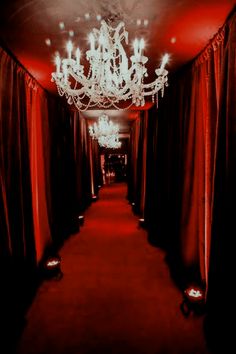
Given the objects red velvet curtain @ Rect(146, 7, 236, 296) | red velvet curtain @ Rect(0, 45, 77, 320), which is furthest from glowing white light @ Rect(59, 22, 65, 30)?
red velvet curtain @ Rect(146, 7, 236, 296)

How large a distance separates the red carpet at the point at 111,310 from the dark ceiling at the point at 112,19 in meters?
2.65

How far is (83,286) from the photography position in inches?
114

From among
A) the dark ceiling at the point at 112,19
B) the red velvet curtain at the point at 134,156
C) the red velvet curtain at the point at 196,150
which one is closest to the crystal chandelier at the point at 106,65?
the dark ceiling at the point at 112,19

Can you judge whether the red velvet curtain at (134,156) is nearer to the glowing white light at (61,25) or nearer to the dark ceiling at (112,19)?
the dark ceiling at (112,19)

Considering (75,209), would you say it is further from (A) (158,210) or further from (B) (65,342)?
(B) (65,342)

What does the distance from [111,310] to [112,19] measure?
8.79 ft

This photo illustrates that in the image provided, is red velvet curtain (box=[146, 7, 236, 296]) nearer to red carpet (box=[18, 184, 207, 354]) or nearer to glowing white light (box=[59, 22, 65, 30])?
red carpet (box=[18, 184, 207, 354])

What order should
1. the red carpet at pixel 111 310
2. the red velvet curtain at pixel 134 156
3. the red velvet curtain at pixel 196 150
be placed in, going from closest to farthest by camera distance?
the red velvet curtain at pixel 196 150 → the red carpet at pixel 111 310 → the red velvet curtain at pixel 134 156

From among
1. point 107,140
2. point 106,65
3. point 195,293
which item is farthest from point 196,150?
point 107,140

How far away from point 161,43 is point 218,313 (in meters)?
2.47

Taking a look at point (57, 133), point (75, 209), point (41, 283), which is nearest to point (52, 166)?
point (57, 133)

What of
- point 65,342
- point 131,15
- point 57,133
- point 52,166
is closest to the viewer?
point 131,15

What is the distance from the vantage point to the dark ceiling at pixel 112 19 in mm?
1731

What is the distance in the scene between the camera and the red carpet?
1.97m
